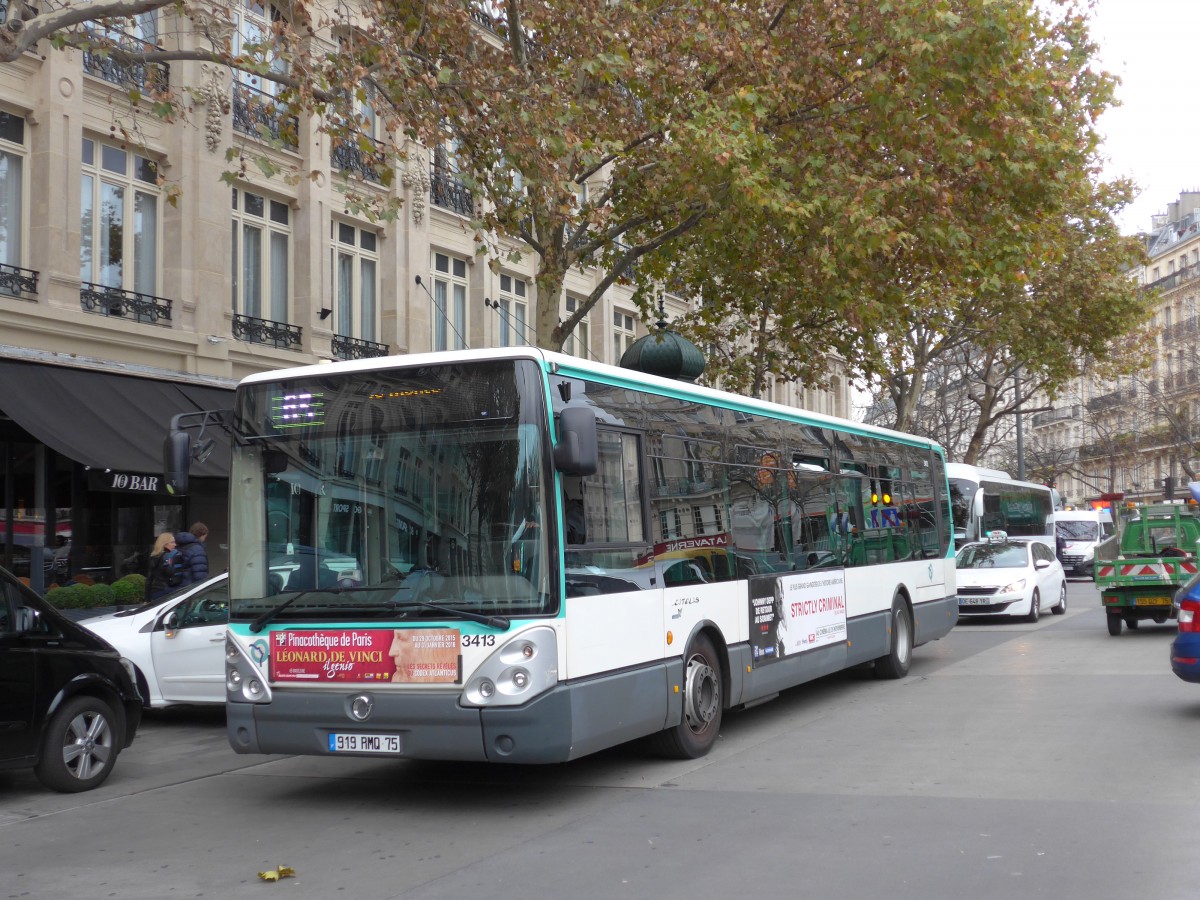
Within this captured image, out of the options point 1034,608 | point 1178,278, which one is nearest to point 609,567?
point 1034,608

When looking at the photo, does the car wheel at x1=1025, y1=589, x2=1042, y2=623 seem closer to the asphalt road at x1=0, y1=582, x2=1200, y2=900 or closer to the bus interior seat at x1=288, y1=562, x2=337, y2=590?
the asphalt road at x1=0, y1=582, x2=1200, y2=900

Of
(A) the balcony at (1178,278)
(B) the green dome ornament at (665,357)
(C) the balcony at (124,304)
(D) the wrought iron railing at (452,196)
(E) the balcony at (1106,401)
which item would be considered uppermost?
(A) the balcony at (1178,278)

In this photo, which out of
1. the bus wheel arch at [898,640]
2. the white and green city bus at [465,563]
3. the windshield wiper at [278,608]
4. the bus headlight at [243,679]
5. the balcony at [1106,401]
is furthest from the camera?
the balcony at [1106,401]

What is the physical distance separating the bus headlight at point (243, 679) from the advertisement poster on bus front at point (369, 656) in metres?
0.14

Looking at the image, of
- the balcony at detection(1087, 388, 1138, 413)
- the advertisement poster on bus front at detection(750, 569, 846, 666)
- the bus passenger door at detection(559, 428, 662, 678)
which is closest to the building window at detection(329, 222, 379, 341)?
the advertisement poster on bus front at detection(750, 569, 846, 666)

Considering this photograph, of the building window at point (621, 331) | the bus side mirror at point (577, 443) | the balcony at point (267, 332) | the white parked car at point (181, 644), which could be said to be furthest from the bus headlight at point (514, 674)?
the building window at point (621, 331)

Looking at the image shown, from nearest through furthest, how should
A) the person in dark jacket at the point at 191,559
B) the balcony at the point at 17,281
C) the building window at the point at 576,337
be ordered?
1. the person in dark jacket at the point at 191,559
2. the balcony at the point at 17,281
3. the building window at the point at 576,337

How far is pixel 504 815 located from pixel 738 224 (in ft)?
41.9

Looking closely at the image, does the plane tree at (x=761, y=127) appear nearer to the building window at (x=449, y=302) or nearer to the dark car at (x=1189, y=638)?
the building window at (x=449, y=302)

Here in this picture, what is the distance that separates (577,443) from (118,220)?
14188mm

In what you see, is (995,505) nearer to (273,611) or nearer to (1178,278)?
(273,611)

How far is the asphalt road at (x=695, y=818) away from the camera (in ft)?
21.1

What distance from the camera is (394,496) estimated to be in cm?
834

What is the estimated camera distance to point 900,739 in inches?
418
